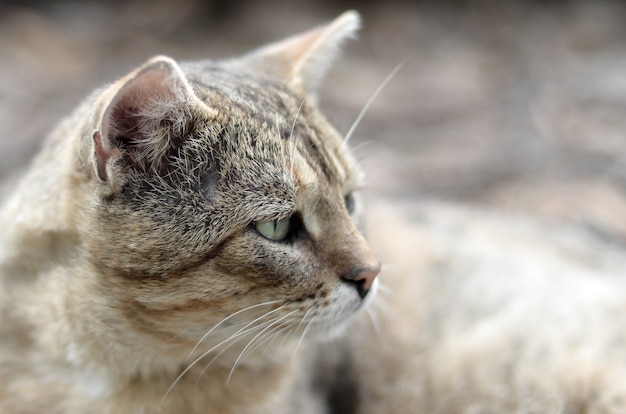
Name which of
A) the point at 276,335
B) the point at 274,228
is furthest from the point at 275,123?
the point at 276,335

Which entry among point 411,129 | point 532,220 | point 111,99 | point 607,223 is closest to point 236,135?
point 111,99

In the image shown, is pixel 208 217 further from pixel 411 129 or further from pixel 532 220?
pixel 411 129

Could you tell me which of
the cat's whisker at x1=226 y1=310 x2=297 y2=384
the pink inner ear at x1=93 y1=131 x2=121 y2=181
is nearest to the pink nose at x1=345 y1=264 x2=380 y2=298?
the cat's whisker at x1=226 y1=310 x2=297 y2=384

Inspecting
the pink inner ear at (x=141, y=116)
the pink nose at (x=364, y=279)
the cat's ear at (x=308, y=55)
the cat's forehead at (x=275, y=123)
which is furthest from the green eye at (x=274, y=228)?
the cat's ear at (x=308, y=55)

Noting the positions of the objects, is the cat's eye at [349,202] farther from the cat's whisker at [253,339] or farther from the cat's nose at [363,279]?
the cat's whisker at [253,339]

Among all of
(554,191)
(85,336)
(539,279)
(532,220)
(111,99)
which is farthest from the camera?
(554,191)

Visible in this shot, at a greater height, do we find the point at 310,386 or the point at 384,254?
the point at 384,254

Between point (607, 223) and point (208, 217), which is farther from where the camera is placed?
point (607, 223)

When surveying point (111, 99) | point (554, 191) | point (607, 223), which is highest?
point (111, 99)
